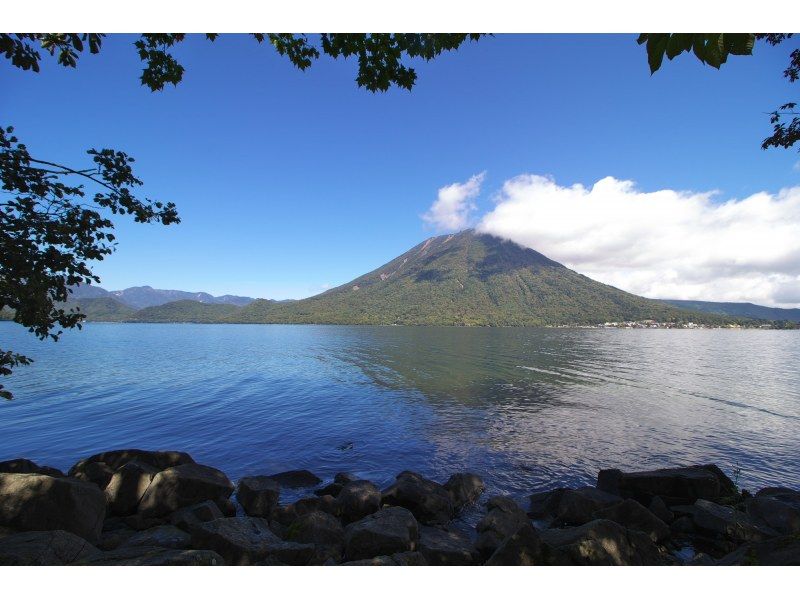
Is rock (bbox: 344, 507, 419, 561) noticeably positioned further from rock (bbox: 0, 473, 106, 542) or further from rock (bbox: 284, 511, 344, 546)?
rock (bbox: 0, 473, 106, 542)

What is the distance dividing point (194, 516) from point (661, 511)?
14540mm

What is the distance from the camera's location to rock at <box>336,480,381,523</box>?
38.4 feet

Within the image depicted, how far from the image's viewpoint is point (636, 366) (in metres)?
57.5

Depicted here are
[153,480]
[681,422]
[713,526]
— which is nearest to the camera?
[713,526]

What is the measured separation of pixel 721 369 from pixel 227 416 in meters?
71.9

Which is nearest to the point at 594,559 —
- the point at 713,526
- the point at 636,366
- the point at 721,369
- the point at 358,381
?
the point at 713,526

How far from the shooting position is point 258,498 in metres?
12.2

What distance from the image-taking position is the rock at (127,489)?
11.2m

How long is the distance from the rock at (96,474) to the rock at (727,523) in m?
19.6

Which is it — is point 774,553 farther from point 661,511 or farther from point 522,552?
point 661,511

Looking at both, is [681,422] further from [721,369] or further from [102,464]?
[721,369]

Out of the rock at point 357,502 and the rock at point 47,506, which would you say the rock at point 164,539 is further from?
the rock at point 357,502

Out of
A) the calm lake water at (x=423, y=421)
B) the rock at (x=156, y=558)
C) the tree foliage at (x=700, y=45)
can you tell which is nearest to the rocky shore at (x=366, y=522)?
the rock at (x=156, y=558)

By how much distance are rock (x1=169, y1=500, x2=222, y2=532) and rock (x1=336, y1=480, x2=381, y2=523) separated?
381 centimetres
